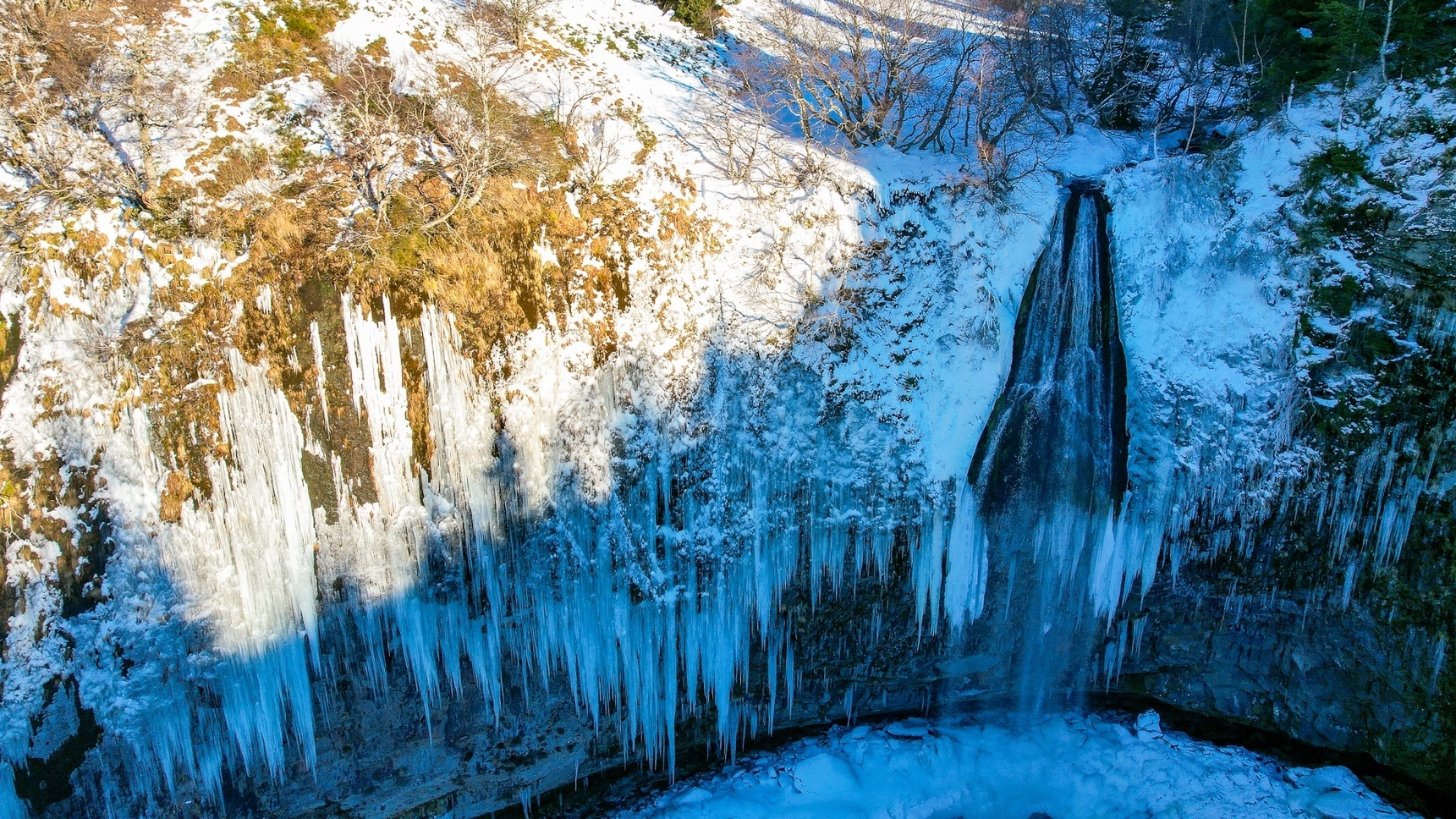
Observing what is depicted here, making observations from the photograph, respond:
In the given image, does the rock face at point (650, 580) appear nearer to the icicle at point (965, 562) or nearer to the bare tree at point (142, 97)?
the icicle at point (965, 562)

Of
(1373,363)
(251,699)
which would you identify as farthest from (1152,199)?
(251,699)

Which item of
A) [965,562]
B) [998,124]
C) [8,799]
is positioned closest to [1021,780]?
[965,562]

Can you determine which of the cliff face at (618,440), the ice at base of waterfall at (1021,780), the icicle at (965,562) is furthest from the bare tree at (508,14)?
the ice at base of waterfall at (1021,780)

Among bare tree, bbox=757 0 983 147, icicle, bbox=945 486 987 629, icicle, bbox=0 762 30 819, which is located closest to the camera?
icicle, bbox=0 762 30 819

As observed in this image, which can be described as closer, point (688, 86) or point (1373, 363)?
point (1373, 363)

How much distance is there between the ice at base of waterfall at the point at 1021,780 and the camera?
1279 centimetres

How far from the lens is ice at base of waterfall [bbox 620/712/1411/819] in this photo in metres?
12.8

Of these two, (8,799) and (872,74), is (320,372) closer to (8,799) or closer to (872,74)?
(8,799)

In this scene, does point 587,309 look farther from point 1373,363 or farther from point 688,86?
point 1373,363

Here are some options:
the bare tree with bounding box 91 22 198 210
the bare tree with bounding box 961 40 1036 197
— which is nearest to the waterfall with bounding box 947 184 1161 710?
the bare tree with bounding box 961 40 1036 197

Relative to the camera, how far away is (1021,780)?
43.8ft

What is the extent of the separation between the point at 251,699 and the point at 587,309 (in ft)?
24.3

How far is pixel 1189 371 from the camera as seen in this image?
1320 centimetres

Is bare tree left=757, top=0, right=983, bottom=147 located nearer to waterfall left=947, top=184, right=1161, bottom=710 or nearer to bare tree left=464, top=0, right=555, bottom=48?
waterfall left=947, top=184, right=1161, bottom=710
